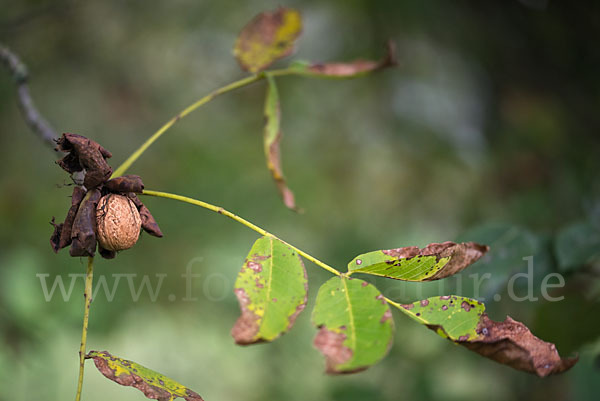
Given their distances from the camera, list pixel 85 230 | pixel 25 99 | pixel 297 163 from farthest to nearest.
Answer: pixel 297 163, pixel 25 99, pixel 85 230

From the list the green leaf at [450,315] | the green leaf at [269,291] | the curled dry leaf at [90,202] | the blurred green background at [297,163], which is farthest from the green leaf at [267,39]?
the blurred green background at [297,163]

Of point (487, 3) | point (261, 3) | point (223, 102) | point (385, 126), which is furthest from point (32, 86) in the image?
point (487, 3)

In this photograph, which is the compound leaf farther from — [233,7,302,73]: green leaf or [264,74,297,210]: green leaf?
[233,7,302,73]: green leaf

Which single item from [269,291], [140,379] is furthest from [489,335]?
[140,379]

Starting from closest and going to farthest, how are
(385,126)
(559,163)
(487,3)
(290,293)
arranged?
(290,293) → (559,163) → (487,3) → (385,126)

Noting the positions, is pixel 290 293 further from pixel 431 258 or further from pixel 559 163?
pixel 559 163

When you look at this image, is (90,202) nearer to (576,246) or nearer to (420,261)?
(420,261)
